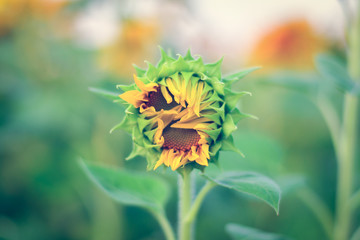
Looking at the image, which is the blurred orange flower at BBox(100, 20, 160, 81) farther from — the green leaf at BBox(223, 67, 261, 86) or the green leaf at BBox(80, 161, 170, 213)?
the green leaf at BBox(223, 67, 261, 86)

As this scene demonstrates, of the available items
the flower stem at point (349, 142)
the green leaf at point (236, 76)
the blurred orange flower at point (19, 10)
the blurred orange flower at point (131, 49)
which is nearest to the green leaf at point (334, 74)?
the flower stem at point (349, 142)

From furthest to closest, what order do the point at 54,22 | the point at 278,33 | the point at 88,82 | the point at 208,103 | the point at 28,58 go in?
the point at 278,33
the point at 54,22
the point at 28,58
the point at 88,82
the point at 208,103

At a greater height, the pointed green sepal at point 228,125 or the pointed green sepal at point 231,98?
the pointed green sepal at point 231,98

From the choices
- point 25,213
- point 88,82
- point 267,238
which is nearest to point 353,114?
point 267,238

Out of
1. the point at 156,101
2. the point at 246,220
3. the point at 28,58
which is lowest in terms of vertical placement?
the point at 246,220

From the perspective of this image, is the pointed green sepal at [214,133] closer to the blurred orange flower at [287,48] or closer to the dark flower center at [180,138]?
the dark flower center at [180,138]

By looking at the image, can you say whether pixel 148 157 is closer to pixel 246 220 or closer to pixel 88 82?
pixel 246 220

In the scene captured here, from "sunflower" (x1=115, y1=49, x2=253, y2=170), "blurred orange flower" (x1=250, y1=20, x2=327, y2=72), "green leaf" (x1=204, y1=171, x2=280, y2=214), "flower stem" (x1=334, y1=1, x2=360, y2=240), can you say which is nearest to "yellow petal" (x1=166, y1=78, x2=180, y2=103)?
"sunflower" (x1=115, y1=49, x2=253, y2=170)
